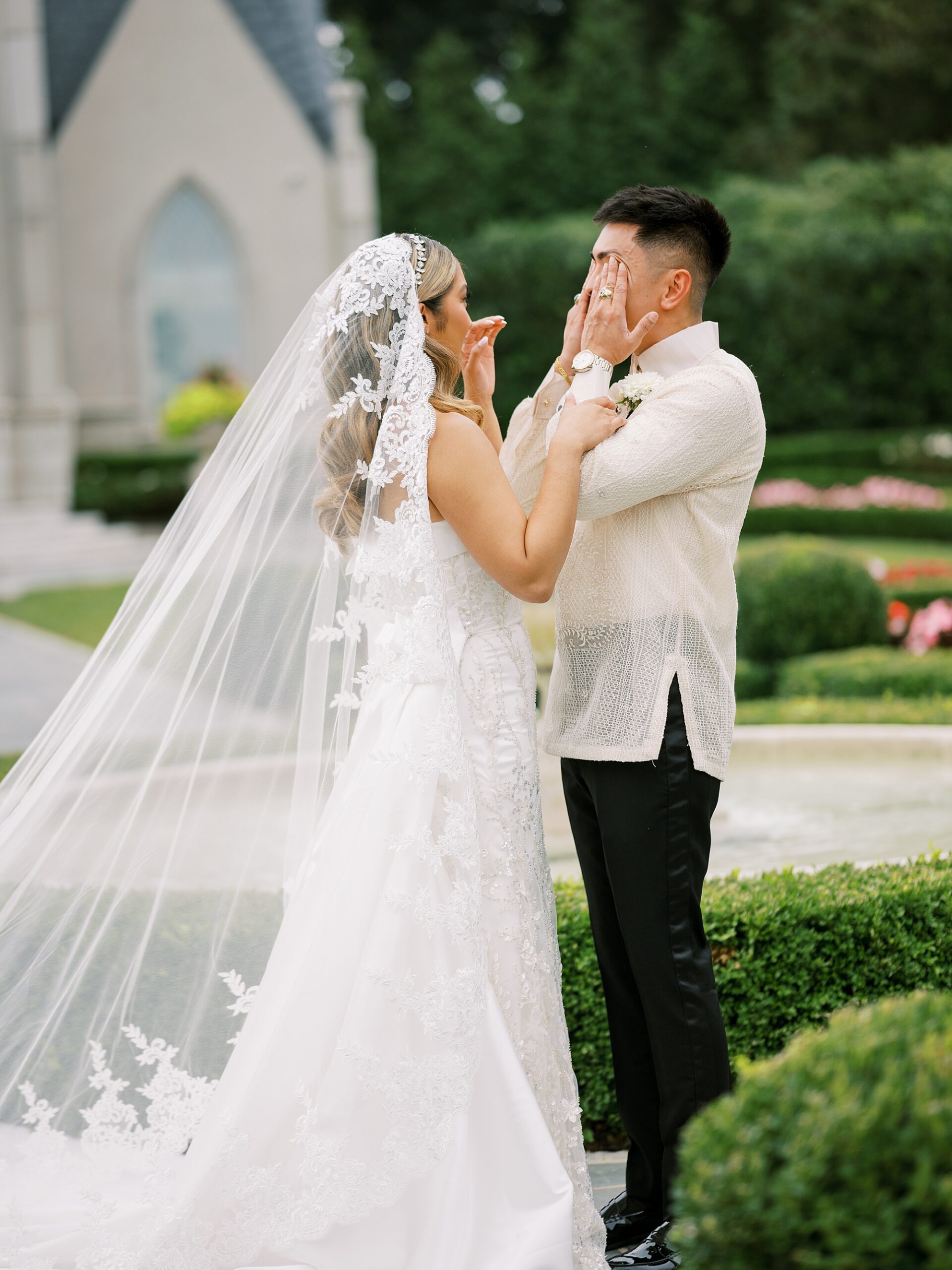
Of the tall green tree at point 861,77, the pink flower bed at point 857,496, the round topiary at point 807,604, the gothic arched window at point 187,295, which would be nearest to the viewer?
the round topiary at point 807,604

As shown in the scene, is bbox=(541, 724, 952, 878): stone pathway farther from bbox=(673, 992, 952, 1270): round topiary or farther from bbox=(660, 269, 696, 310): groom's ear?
bbox=(673, 992, 952, 1270): round topiary

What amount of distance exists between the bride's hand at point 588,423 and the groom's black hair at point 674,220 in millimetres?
317

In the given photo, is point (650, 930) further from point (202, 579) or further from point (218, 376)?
point (218, 376)

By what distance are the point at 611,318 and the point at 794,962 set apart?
1.80 m

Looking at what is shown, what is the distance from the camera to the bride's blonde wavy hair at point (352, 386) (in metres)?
2.76

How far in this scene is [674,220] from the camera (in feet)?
8.98

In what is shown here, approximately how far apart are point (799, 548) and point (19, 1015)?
7274 millimetres

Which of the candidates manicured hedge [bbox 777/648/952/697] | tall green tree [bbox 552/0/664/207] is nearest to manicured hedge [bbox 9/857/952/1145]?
manicured hedge [bbox 777/648/952/697]

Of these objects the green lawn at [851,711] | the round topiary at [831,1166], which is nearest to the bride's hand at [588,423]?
the round topiary at [831,1166]

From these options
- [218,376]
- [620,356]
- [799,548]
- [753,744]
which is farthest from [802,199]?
[620,356]

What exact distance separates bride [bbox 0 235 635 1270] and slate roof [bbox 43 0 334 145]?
17.8 meters

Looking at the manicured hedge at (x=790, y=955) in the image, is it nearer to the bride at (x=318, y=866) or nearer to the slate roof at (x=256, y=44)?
the bride at (x=318, y=866)

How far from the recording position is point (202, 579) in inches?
117

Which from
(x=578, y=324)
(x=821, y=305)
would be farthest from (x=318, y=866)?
(x=821, y=305)
